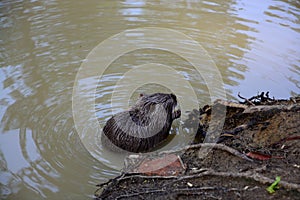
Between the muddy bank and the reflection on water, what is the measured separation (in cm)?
74

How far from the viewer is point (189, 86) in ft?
18.5

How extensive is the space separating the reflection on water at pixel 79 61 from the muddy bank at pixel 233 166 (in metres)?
0.74

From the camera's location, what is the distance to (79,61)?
20.3 feet

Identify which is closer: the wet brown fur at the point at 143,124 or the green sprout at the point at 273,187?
the green sprout at the point at 273,187

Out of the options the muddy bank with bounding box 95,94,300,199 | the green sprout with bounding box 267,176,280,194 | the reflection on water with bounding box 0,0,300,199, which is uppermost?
the green sprout with bounding box 267,176,280,194

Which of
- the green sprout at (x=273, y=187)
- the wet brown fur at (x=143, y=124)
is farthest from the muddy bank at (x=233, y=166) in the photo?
the wet brown fur at (x=143, y=124)

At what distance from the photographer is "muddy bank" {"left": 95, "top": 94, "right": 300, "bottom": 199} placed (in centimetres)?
283

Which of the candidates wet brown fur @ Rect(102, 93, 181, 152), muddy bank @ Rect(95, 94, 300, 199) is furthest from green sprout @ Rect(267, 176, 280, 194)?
wet brown fur @ Rect(102, 93, 181, 152)

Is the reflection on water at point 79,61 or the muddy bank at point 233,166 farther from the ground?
the muddy bank at point 233,166

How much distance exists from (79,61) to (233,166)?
3.67 metres

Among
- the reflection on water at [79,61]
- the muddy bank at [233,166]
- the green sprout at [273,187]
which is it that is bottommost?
the reflection on water at [79,61]

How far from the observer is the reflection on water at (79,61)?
13.4ft

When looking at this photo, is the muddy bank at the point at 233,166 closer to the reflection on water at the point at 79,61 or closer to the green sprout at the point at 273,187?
the green sprout at the point at 273,187

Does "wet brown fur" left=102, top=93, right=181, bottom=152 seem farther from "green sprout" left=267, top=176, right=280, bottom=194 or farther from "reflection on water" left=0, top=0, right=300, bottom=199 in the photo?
"green sprout" left=267, top=176, right=280, bottom=194
